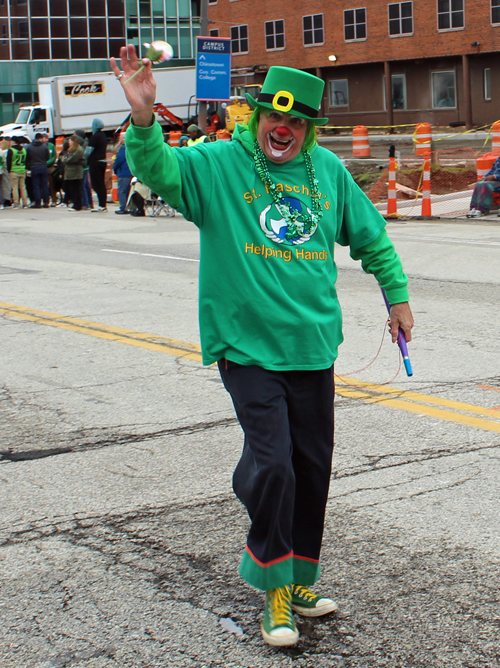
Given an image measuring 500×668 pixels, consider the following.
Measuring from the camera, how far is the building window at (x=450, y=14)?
1839 inches

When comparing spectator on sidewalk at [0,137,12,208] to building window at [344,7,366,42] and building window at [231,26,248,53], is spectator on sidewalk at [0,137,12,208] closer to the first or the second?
building window at [344,7,366,42]

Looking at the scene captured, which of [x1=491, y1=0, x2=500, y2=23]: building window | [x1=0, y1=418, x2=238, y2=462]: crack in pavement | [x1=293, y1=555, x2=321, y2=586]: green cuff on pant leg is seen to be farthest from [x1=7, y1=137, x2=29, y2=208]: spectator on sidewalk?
[x1=491, y1=0, x2=500, y2=23]: building window

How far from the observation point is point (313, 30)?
53156 millimetres

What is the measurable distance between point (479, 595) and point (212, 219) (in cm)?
159

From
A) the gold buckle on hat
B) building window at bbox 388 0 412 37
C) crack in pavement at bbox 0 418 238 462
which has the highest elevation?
building window at bbox 388 0 412 37

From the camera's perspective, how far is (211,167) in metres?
3.11

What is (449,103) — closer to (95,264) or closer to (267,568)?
(95,264)

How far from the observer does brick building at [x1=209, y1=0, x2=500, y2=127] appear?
154 ft

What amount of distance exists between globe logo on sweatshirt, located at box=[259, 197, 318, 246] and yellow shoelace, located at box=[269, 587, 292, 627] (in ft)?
3.73

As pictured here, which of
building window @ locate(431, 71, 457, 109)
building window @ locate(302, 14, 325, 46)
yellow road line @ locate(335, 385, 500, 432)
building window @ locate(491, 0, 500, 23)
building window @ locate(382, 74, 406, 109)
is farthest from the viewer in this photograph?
building window @ locate(302, 14, 325, 46)

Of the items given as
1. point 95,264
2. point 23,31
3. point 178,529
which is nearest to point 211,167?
point 178,529

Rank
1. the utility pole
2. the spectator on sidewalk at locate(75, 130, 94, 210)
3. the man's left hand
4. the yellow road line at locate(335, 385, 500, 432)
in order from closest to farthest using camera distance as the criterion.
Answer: the man's left hand
the yellow road line at locate(335, 385, 500, 432)
the spectator on sidewalk at locate(75, 130, 94, 210)
the utility pole

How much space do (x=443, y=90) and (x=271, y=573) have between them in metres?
48.9

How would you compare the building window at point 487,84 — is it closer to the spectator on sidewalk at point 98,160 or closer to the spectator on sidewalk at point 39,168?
the spectator on sidewalk at point 39,168
